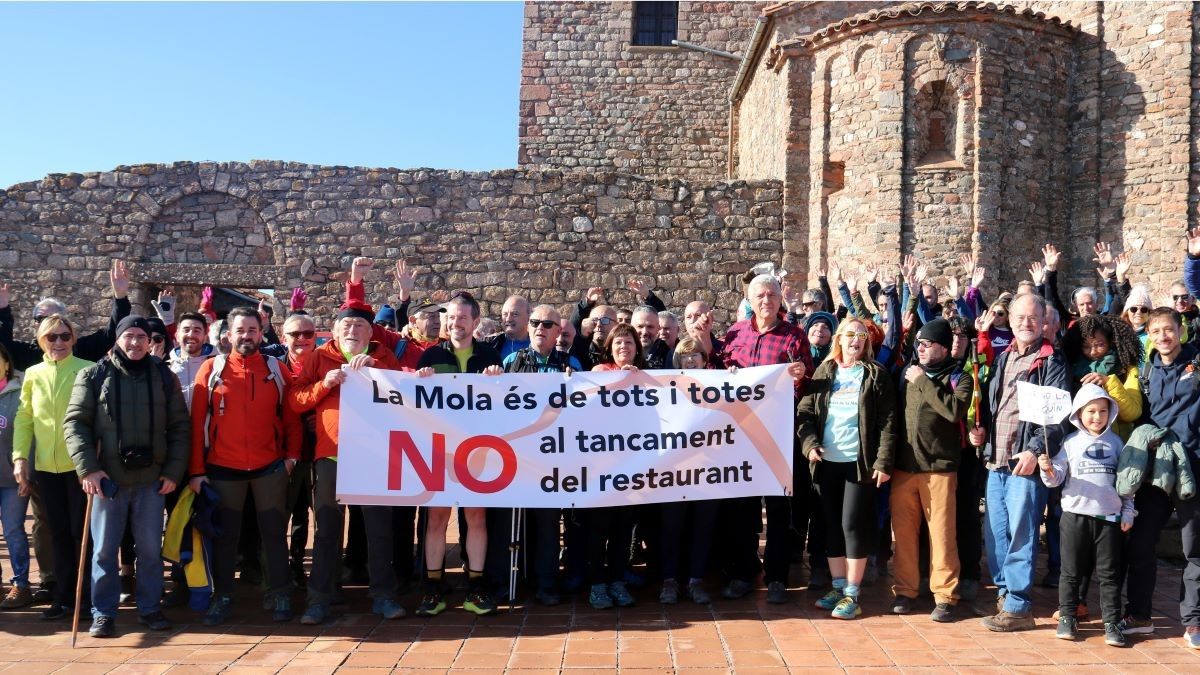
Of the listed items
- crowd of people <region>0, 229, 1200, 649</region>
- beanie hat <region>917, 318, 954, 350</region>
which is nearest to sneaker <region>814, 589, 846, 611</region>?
crowd of people <region>0, 229, 1200, 649</region>

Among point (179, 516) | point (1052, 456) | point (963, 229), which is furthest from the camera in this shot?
point (963, 229)

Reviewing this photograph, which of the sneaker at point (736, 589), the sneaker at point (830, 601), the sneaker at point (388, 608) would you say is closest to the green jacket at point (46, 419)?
the sneaker at point (388, 608)

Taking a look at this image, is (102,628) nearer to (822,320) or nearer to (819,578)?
(819,578)

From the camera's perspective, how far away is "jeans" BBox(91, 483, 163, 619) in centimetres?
472

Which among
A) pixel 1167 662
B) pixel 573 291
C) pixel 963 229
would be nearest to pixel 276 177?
pixel 573 291

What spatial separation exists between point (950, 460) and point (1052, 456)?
0.52m

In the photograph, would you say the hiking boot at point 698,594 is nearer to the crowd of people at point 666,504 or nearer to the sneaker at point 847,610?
the crowd of people at point 666,504

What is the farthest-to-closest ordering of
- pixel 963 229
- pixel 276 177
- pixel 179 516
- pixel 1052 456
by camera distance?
pixel 276 177 → pixel 963 229 → pixel 179 516 → pixel 1052 456

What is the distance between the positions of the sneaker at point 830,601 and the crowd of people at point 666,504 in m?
0.03

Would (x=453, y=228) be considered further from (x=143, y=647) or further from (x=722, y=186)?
(x=143, y=647)

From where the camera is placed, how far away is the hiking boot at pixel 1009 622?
186 inches

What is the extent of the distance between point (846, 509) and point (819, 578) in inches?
27.6

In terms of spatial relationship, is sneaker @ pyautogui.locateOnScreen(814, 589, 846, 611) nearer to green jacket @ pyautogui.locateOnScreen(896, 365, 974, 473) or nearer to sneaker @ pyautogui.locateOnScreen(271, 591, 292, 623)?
green jacket @ pyautogui.locateOnScreen(896, 365, 974, 473)

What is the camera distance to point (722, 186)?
12789mm
